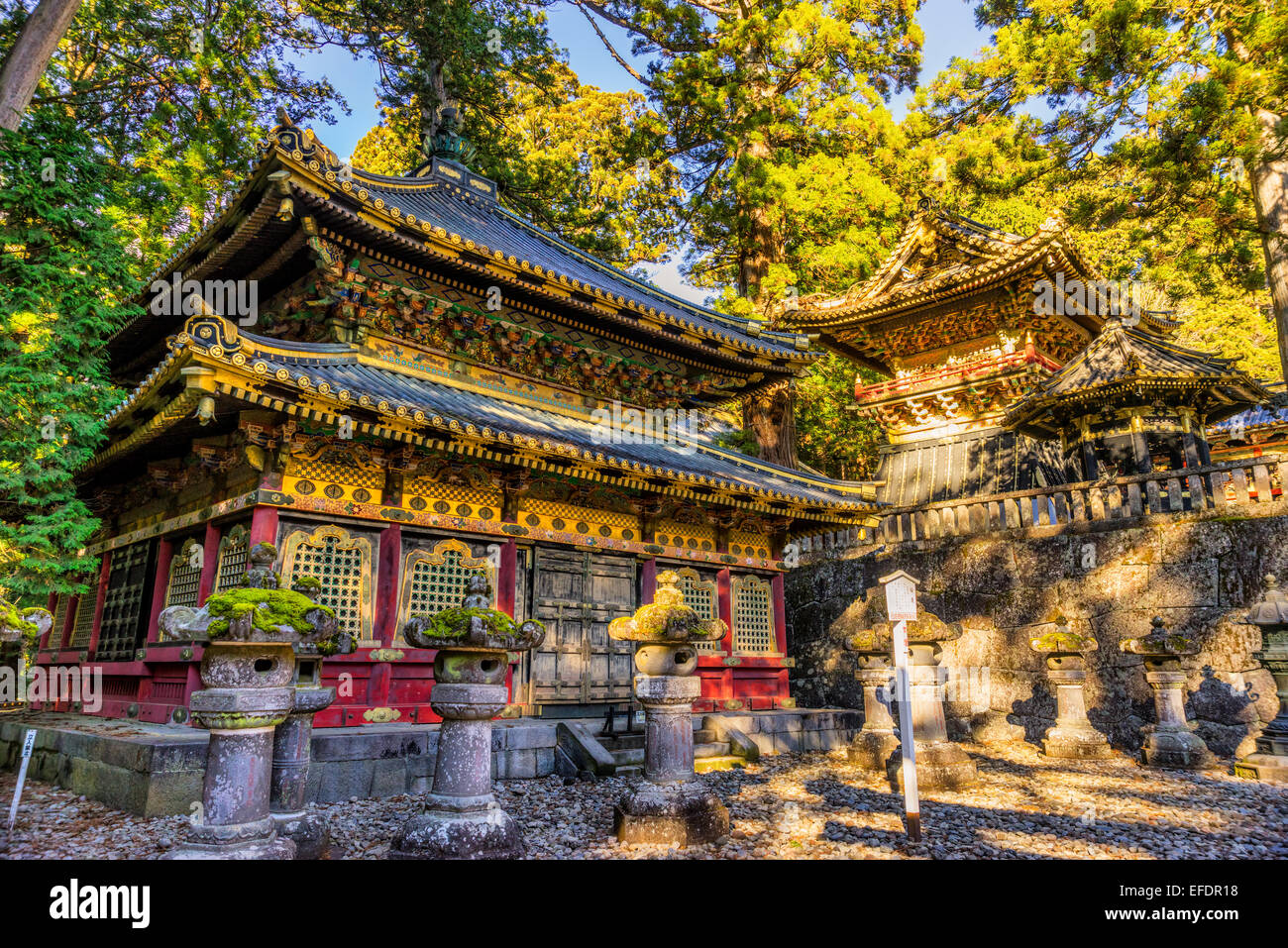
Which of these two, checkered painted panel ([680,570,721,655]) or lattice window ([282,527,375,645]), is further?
checkered painted panel ([680,570,721,655])

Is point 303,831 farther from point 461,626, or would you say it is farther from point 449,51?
point 449,51

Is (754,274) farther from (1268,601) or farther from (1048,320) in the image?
(1268,601)

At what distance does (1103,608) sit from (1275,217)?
942 cm

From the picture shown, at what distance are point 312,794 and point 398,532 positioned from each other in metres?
3.39

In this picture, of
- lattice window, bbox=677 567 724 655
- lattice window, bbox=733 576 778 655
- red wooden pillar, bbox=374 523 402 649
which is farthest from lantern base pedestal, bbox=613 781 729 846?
lattice window, bbox=733 576 778 655

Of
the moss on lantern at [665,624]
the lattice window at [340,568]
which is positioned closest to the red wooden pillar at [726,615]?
the lattice window at [340,568]

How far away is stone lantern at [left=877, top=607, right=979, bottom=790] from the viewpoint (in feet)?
27.7

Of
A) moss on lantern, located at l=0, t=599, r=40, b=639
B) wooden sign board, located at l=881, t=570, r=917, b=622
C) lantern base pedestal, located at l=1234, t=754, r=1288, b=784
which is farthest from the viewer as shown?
lantern base pedestal, located at l=1234, t=754, r=1288, b=784

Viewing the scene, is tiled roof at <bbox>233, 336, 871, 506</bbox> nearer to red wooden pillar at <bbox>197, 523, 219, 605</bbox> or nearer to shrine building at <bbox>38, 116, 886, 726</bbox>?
shrine building at <bbox>38, 116, 886, 726</bbox>

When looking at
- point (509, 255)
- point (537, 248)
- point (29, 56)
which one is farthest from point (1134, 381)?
point (29, 56)

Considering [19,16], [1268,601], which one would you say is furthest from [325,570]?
[19,16]

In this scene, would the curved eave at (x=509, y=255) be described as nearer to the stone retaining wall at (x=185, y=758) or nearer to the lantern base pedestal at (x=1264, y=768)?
the stone retaining wall at (x=185, y=758)

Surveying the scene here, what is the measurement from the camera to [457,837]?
5.37 meters

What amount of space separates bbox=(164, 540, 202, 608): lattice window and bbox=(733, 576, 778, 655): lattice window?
8759mm
